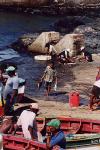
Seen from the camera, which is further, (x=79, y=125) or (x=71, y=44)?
(x=71, y=44)

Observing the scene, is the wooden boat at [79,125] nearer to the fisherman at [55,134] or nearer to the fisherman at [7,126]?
the fisherman at [7,126]

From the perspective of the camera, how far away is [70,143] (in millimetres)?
15492

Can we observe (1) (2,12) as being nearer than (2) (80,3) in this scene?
Yes

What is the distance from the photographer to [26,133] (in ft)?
47.6

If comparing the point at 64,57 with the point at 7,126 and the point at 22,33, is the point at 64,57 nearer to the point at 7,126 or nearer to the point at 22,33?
the point at 22,33

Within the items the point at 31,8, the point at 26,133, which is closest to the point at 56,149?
the point at 26,133

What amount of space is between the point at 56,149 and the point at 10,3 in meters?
52.9

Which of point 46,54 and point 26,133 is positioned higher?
point 26,133

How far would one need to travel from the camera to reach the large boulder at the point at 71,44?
34781mm

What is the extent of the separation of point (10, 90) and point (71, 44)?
61.9 ft

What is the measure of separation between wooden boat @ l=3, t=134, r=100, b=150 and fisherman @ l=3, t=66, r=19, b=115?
1.79 m

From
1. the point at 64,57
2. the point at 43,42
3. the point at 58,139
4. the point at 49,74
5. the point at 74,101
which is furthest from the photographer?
the point at 43,42

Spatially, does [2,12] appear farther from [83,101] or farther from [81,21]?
[83,101]

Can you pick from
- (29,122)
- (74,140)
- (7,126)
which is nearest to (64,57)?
(74,140)
